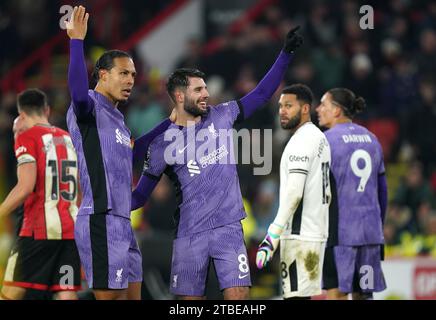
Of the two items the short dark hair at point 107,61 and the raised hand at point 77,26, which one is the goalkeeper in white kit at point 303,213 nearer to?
the short dark hair at point 107,61

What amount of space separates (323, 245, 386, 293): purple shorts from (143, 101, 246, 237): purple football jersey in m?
1.55

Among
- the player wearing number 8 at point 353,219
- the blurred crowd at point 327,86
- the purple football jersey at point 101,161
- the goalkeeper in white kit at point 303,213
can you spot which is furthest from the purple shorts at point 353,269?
the blurred crowd at point 327,86

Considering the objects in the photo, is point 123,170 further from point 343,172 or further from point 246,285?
point 343,172

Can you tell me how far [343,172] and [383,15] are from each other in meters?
8.62

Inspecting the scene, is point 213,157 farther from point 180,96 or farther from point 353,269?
point 353,269

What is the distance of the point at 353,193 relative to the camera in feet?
31.4

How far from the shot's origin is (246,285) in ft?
26.8

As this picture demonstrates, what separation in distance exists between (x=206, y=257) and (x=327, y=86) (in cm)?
838

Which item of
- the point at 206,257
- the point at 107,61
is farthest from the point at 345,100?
the point at 107,61

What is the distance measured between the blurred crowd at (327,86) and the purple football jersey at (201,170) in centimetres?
474

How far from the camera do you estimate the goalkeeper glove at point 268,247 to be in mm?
8461

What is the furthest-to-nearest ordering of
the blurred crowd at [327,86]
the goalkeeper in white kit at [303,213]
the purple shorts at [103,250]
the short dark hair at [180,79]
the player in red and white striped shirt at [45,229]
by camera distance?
the blurred crowd at [327,86], the player in red and white striped shirt at [45,229], the goalkeeper in white kit at [303,213], the short dark hair at [180,79], the purple shorts at [103,250]

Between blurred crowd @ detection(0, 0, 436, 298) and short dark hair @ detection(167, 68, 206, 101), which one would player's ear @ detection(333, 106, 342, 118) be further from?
blurred crowd @ detection(0, 0, 436, 298)

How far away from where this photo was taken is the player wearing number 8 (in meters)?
9.56
